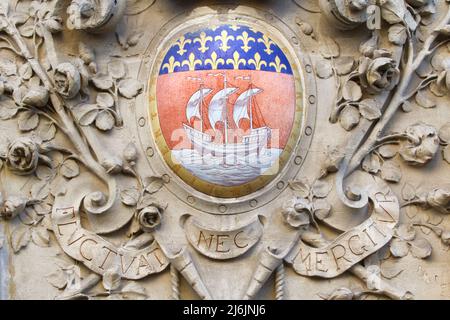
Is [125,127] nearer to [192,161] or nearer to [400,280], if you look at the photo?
[192,161]

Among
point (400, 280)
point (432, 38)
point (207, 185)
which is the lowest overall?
point (400, 280)

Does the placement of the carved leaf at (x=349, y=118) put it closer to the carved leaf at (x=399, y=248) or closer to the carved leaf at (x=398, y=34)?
the carved leaf at (x=398, y=34)

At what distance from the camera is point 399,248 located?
10.3 metres

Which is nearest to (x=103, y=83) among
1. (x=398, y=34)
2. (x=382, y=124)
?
(x=382, y=124)

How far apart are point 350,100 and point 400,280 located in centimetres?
131

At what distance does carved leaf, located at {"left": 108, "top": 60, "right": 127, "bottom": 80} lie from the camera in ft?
34.7

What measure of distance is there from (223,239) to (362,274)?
0.97 metres

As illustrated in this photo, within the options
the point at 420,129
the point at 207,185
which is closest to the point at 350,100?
the point at 420,129

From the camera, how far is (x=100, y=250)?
10.2 m

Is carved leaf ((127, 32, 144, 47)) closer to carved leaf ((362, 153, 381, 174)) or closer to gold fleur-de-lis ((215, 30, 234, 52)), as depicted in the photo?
gold fleur-de-lis ((215, 30, 234, 52))

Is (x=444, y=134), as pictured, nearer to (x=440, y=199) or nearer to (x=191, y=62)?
(x=440, y=199)

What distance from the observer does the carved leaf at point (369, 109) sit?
1048cm

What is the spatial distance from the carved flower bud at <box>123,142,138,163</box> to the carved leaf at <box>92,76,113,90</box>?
456 millimetres

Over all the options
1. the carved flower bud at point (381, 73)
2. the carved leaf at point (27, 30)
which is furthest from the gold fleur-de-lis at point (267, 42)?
the carved leaf at point (27, 30)
